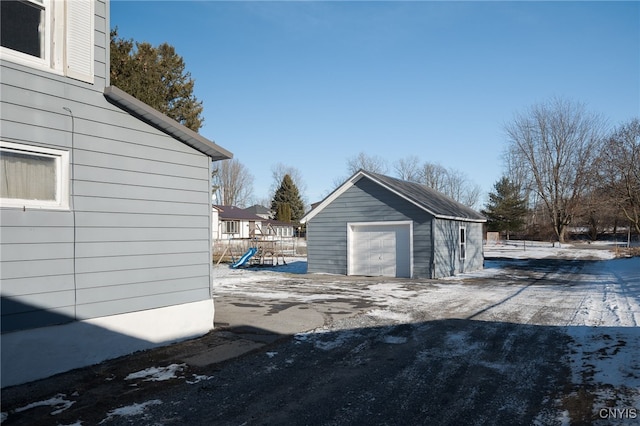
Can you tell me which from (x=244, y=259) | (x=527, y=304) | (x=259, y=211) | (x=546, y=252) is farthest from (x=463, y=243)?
(x=259, y=211)

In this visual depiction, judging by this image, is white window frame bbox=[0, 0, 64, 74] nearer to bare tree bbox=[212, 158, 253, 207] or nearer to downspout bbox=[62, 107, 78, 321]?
downspout bbox=[62, 107, 78, 321]

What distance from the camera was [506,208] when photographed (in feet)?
183

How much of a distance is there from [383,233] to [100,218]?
1304 centimetres

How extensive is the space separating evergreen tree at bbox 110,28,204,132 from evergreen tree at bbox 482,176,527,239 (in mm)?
44209

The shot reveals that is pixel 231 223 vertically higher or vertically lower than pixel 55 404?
higher

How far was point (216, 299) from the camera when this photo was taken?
38.2 ft

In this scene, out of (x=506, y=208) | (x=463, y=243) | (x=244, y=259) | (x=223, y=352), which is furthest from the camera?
(x=506, y=208)

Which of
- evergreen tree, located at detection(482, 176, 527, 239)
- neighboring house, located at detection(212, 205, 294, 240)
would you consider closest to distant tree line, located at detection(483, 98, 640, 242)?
evergreen tree, located at detection(482, 176, 527, 239)

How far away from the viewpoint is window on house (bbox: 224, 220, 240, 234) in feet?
158

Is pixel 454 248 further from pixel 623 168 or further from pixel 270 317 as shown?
pixel 623 168

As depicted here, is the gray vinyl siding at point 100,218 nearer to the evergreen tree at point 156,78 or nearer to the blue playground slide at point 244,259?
the evergreen tree at point 156,78

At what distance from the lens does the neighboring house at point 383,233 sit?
16.7 meters

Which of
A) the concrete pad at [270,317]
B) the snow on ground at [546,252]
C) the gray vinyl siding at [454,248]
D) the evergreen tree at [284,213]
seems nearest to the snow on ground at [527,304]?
the concrete pad at [270,317]

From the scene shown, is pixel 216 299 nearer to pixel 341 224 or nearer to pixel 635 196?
pixel 341 224
